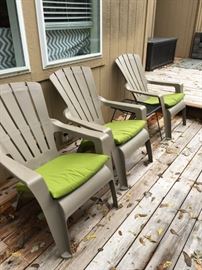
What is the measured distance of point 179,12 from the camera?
7145 millimetres

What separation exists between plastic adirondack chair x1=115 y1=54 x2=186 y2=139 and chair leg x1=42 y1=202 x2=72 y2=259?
6.03 ft

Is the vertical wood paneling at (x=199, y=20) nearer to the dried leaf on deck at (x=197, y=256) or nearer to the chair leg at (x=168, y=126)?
the chair leg at (x=168, y=126)

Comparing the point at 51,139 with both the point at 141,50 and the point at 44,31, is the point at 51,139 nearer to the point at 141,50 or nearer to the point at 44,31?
the point at 44,31

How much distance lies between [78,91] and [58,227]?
1.35 metres

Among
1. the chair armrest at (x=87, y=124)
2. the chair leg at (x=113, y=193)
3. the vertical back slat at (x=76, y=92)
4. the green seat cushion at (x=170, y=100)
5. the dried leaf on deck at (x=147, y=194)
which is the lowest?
the dried leaf on deck at (x=147, y=194)

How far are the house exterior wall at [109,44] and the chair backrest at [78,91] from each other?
0.12m

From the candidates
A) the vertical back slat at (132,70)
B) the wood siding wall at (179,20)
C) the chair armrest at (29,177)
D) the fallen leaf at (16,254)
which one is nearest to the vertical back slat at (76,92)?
the vertical back slat at (132,70)

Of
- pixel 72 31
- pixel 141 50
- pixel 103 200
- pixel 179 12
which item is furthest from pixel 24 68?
pixel 179 12

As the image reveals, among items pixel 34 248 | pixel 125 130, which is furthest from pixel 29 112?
pixel 34 248

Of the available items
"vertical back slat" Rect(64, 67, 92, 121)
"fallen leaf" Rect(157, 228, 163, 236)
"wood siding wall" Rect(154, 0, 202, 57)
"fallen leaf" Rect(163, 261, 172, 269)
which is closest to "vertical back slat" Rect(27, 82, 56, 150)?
"vertical back slat" Rect(64, 67, 92, 121)

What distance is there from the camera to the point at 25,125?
1.79 meters

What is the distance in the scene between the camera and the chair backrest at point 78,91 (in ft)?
7.10

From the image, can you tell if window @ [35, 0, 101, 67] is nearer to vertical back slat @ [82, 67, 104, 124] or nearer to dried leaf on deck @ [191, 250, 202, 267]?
vertical back slat @ [82, 67, 104, 124]

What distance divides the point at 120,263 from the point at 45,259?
0.47 meters
